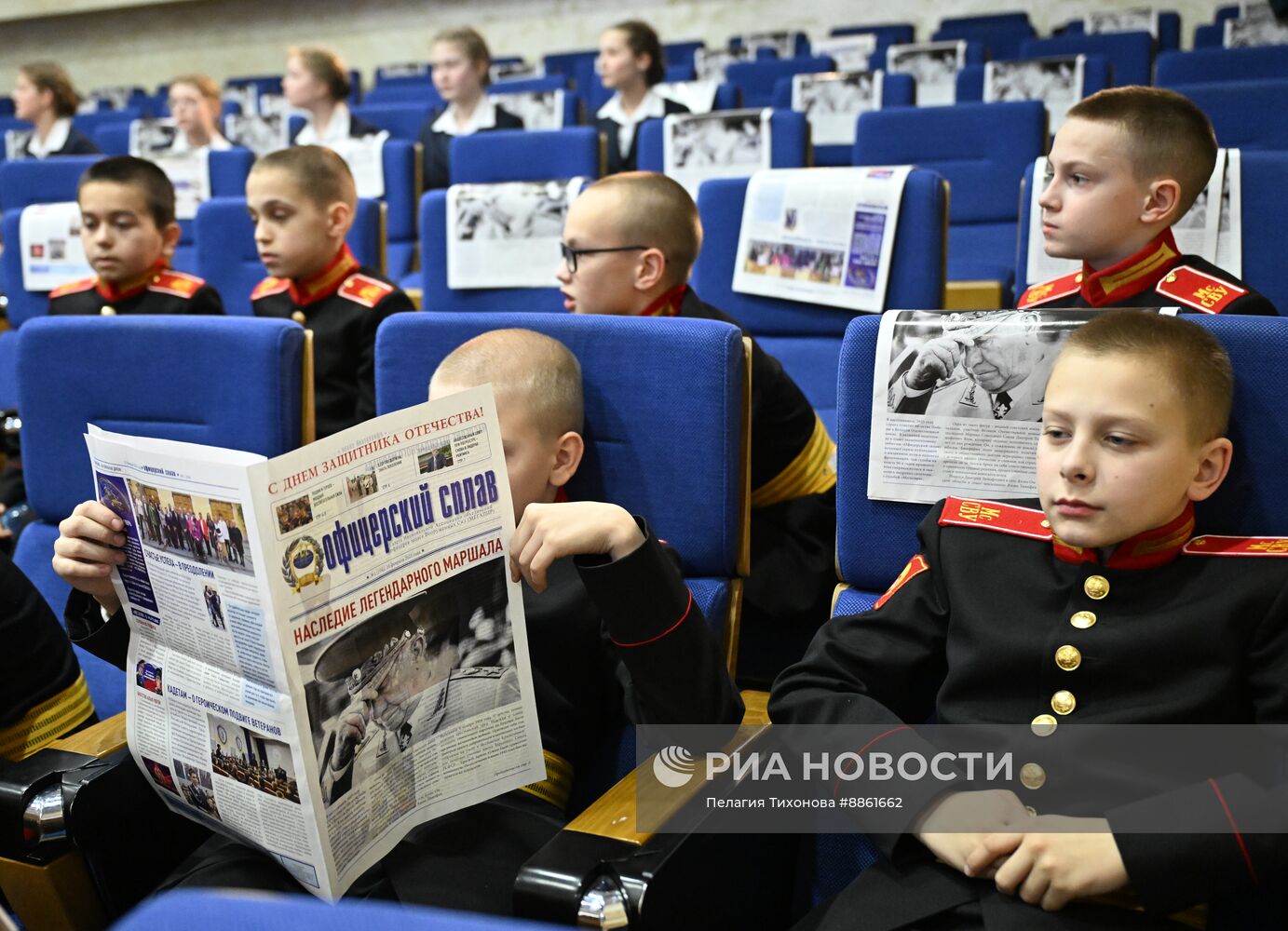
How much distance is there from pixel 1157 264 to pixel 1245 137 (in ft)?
4.52

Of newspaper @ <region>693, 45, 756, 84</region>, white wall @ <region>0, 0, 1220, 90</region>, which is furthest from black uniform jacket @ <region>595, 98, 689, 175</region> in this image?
white wall @ <region>0, 0, 1220, 90</region>

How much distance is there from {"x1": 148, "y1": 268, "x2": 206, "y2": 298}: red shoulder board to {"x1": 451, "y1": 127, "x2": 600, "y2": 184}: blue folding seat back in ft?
3.39

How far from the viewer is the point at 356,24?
8.91 m

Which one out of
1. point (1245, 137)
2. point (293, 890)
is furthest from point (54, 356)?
point (1245, 137)

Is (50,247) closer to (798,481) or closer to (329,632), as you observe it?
(798,481)

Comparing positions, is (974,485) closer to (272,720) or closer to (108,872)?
(272,720)

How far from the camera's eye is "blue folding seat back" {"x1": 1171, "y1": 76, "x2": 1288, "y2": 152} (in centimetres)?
291

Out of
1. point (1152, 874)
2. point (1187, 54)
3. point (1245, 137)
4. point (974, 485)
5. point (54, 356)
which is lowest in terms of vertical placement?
point (1152, 874)

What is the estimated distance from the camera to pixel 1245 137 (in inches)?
116

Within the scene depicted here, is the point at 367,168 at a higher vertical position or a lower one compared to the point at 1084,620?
higher

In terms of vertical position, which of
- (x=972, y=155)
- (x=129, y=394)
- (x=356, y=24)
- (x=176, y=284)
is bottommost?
(x=129, y=394)

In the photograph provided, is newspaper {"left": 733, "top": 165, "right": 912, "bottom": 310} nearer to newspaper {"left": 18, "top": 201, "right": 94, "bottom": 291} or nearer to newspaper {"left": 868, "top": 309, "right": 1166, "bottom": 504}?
newspaper {"left": 868, "top": 309, "right": 1166, "bottom": 504}

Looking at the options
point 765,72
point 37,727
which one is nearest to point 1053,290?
point 37,727

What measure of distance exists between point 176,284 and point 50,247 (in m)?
0.97
